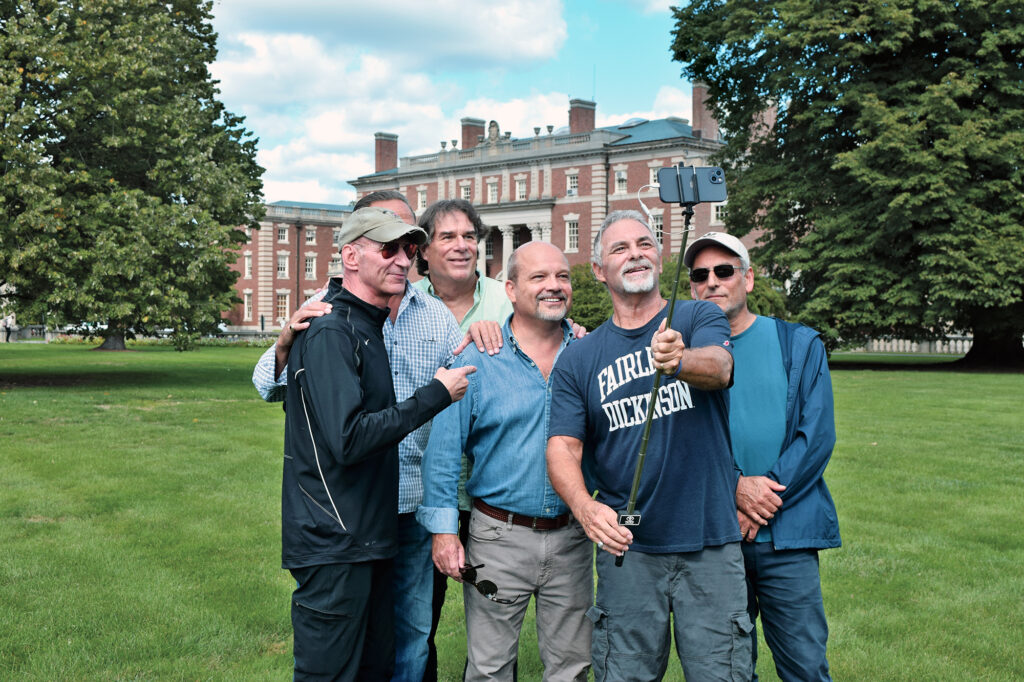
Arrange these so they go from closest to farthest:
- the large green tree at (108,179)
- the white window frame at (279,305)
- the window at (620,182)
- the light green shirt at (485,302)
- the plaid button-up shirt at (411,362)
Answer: the plaid button-up shirt at (411,362) < the light green shirt at (485,302) < the large green tree at (108,179) < the window at (620,182) < the white window frame at (279,305)

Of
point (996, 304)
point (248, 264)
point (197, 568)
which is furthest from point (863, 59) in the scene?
point (248, 264)

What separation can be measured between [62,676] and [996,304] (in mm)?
31368

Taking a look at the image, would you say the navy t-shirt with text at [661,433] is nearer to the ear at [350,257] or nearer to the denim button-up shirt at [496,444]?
the denim button-up shirt at [496,444]

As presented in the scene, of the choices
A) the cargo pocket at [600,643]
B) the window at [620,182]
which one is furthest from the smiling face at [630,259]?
the window at [620,182]

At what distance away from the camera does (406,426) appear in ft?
10.9

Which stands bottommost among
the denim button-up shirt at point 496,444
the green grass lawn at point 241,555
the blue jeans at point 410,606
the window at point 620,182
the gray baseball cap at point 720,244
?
the green grass lawn at point 241,555

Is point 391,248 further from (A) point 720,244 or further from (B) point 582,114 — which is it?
(B) point 582,114

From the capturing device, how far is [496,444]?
403cm

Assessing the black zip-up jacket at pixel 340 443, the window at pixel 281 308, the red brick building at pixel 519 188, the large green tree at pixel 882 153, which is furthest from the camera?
the window at pixel 281 308

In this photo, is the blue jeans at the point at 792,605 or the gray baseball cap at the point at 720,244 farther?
the gray baseball cap at the point at 720,244

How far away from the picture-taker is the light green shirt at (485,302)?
16.5ft

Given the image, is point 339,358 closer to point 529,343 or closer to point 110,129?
point 529,343

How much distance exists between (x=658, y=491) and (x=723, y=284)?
108cm

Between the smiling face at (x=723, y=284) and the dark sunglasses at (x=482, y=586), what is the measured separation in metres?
1.54
